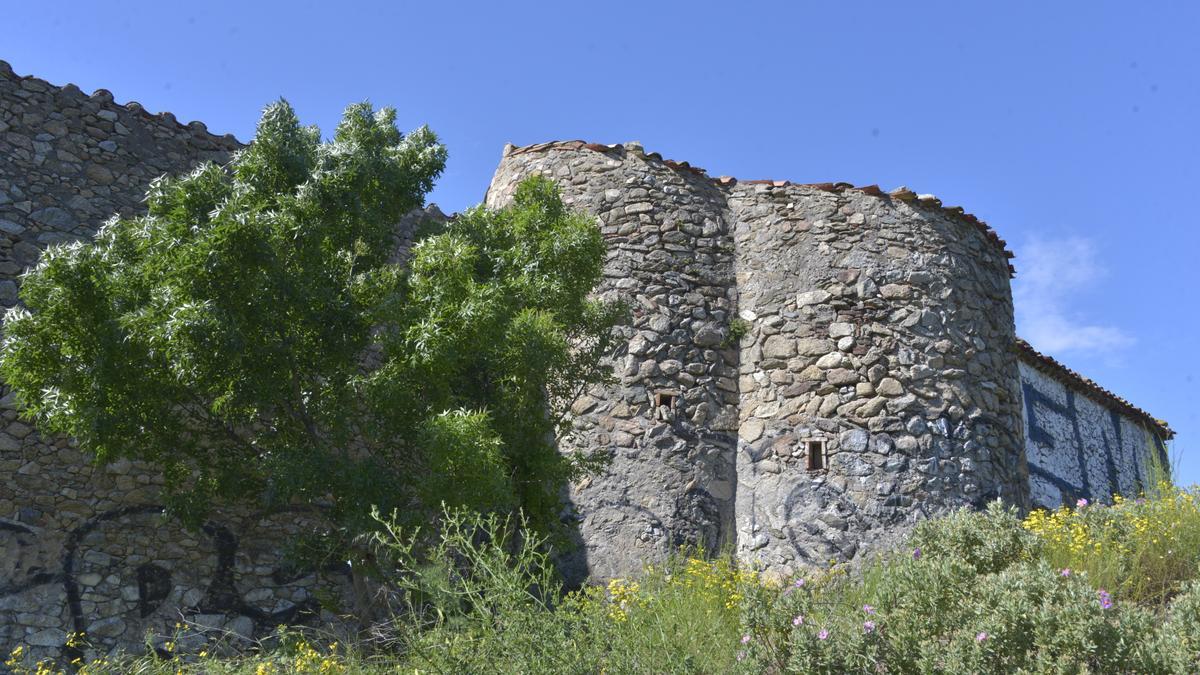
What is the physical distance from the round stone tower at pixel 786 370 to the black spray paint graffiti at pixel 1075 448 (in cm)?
234

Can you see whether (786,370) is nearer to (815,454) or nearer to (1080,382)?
(815,454)

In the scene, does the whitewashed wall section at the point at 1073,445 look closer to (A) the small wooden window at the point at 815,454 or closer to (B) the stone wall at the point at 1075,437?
(B) the stone wall at the point at 1075,437

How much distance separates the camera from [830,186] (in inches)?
460

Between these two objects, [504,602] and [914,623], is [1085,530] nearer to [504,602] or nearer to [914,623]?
[914,623]

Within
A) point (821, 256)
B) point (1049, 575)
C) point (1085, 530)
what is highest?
point (821, 256)

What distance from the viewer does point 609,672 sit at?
5.59 metres

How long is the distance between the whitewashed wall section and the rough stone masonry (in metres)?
2.16

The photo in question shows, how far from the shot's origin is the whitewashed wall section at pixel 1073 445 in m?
13.6

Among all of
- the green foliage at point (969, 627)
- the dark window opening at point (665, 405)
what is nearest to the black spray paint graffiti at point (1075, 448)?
the dark window opening at point (665, 405)

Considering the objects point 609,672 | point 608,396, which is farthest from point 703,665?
point 608,396

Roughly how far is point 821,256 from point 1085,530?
4217 mm

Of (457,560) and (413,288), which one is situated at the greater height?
(413,288)

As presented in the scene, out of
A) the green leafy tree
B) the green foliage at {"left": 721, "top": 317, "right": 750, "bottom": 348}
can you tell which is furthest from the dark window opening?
the green leafy tree

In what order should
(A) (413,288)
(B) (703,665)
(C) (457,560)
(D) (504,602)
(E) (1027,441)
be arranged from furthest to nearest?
(E) (1027,441), (C) (457,560), (A) (413,288), (B) (703,665), (D) (504,602)
